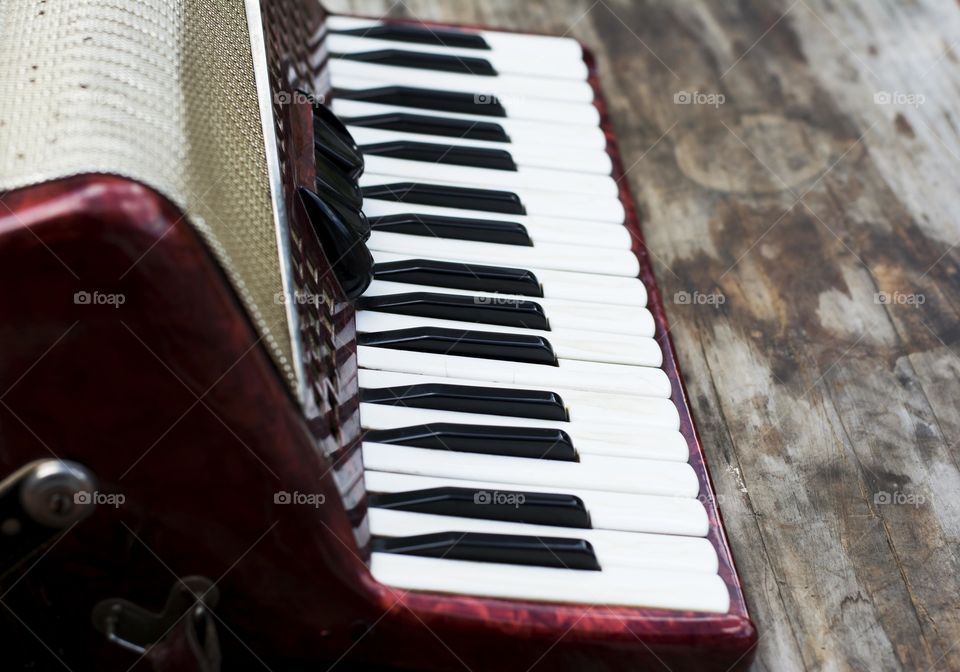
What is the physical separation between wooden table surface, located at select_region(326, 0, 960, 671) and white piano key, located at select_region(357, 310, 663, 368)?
0.39 meters

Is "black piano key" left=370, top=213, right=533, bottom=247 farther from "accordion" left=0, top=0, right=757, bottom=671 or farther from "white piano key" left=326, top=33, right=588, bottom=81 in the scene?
"white piano key" left=326, top=33, right=588, bottom=81

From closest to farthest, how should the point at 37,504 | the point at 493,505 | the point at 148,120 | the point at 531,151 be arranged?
1. the point at 37,504
2. the point at 148,120
3. the point at 493,505
4. the point at 531,151

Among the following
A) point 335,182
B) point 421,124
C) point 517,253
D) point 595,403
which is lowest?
point 595,403

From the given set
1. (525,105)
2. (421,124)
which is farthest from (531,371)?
(525,105)

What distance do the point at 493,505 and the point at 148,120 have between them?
0.73 m

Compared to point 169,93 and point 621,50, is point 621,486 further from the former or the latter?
point 621,50

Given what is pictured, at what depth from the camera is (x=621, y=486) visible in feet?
5.55

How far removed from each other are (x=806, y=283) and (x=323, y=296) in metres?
1.38

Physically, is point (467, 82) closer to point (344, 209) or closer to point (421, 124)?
point (421, 124)

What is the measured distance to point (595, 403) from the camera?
5.97 feet

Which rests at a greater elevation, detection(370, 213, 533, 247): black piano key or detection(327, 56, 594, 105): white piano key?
detection(327, 56, 594, 105): white piano key

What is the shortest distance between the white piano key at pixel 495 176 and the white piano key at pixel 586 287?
24cm

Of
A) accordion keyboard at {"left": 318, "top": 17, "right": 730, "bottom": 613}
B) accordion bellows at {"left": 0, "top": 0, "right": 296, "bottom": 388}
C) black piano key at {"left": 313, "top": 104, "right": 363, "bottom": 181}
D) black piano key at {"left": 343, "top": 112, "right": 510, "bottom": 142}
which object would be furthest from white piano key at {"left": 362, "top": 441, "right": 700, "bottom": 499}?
black piano key at {"left": 343, "top": 112, "right": 510, "bottom": 142}

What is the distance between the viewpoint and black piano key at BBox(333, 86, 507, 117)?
2.33 m
